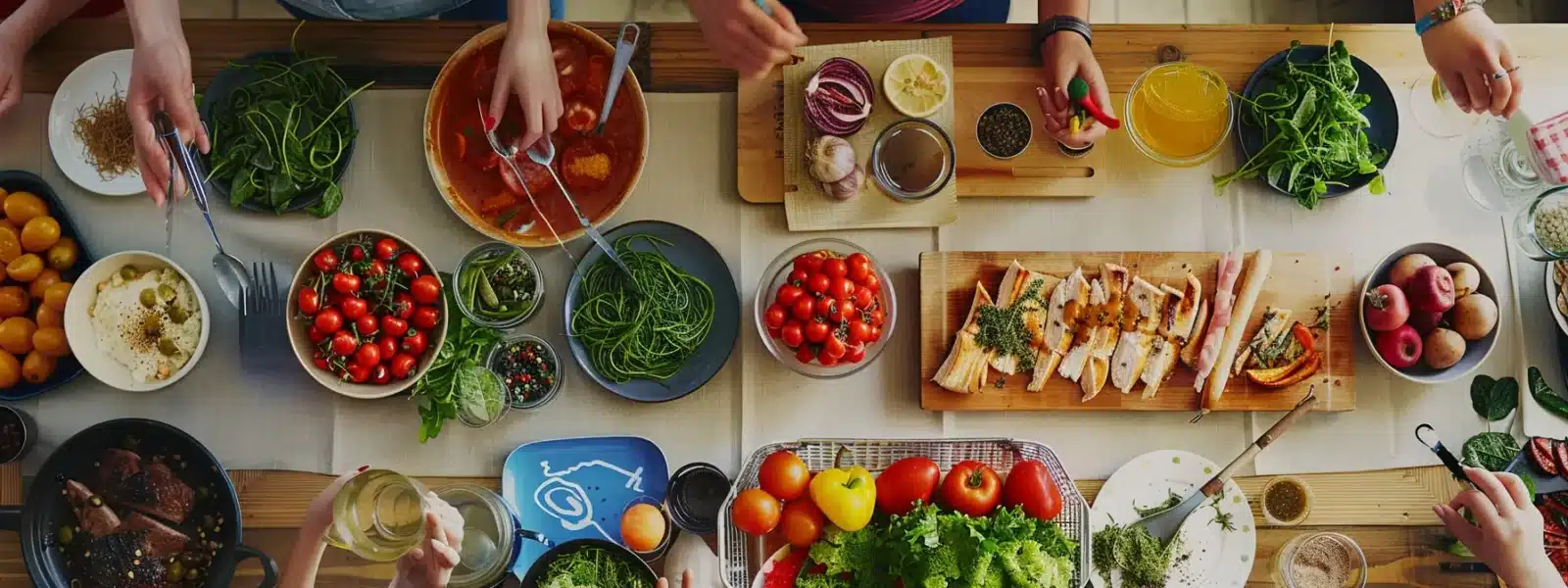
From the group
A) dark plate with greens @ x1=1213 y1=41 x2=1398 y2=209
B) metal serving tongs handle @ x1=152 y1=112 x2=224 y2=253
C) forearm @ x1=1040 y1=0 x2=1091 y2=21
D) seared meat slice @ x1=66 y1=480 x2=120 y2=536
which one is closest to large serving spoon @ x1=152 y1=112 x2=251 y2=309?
metal serving tongs handle @ x1=152 y1=112 x2=224 y2=253

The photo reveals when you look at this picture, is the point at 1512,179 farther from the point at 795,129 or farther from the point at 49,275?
the point at 49,275

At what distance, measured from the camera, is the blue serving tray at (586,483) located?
2170 millimetres

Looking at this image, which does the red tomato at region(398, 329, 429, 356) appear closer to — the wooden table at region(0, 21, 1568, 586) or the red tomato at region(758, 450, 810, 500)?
the wooden table at region(0, 21, 1568, 586)

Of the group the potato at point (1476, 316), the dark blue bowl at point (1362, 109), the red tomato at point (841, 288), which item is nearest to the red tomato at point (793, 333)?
the red tomato at point (841, 288)

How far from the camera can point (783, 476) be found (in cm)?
204

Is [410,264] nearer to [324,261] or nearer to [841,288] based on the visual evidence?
[324,261]

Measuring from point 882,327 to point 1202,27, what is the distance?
3.50ft

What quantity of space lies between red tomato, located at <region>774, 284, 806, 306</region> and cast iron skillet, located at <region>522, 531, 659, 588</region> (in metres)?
0.64

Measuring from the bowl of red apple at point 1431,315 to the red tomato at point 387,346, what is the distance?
7.33 feet

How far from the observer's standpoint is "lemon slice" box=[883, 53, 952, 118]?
85.4 inches

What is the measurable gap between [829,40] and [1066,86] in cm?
57

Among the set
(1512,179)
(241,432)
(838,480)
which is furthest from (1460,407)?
(241,432)

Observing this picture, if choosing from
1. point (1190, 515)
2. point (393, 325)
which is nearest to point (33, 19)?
point (393, 325)

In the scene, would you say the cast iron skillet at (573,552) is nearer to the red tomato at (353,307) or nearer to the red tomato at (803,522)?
the red tomato at (803,522)
